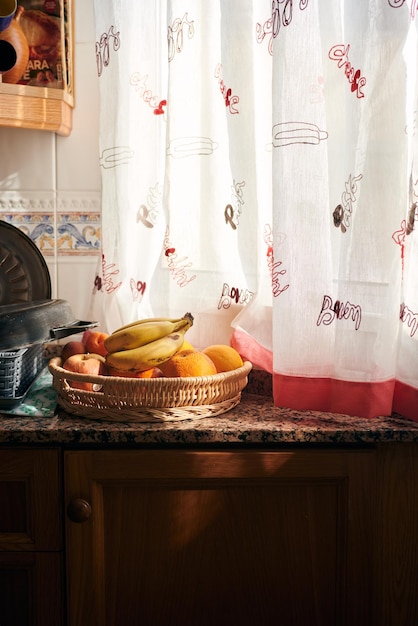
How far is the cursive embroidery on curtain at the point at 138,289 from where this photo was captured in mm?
1521

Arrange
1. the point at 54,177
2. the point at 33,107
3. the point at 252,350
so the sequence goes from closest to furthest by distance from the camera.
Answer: the point at 252,350
the point at 33,107
the point at 54,177

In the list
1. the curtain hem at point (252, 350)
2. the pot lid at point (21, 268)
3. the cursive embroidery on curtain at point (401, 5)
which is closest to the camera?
the cursive embroidery on curtain at point (401, 5)

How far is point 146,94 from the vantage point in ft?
4.94

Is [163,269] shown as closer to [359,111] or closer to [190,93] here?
[190,93]

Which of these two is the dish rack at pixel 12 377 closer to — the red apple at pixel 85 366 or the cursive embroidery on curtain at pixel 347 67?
the red apple at pixel 85 366

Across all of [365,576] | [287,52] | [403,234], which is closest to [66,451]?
[365,576]

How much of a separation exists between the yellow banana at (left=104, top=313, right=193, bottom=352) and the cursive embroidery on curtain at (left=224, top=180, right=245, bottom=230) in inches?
11.3

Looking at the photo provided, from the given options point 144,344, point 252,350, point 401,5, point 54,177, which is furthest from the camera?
point 54,177

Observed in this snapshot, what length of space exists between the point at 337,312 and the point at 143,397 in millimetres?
403

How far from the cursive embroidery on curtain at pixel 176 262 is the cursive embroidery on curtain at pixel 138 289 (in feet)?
0.26

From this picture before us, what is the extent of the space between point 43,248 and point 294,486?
0.90 metres

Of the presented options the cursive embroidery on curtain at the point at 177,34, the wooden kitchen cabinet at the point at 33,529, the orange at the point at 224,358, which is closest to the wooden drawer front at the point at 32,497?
the wooden kitchen cabinet at the point at 33,529

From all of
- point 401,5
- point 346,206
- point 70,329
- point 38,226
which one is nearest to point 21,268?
point 38,226

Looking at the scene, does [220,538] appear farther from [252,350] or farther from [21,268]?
[21,268]
